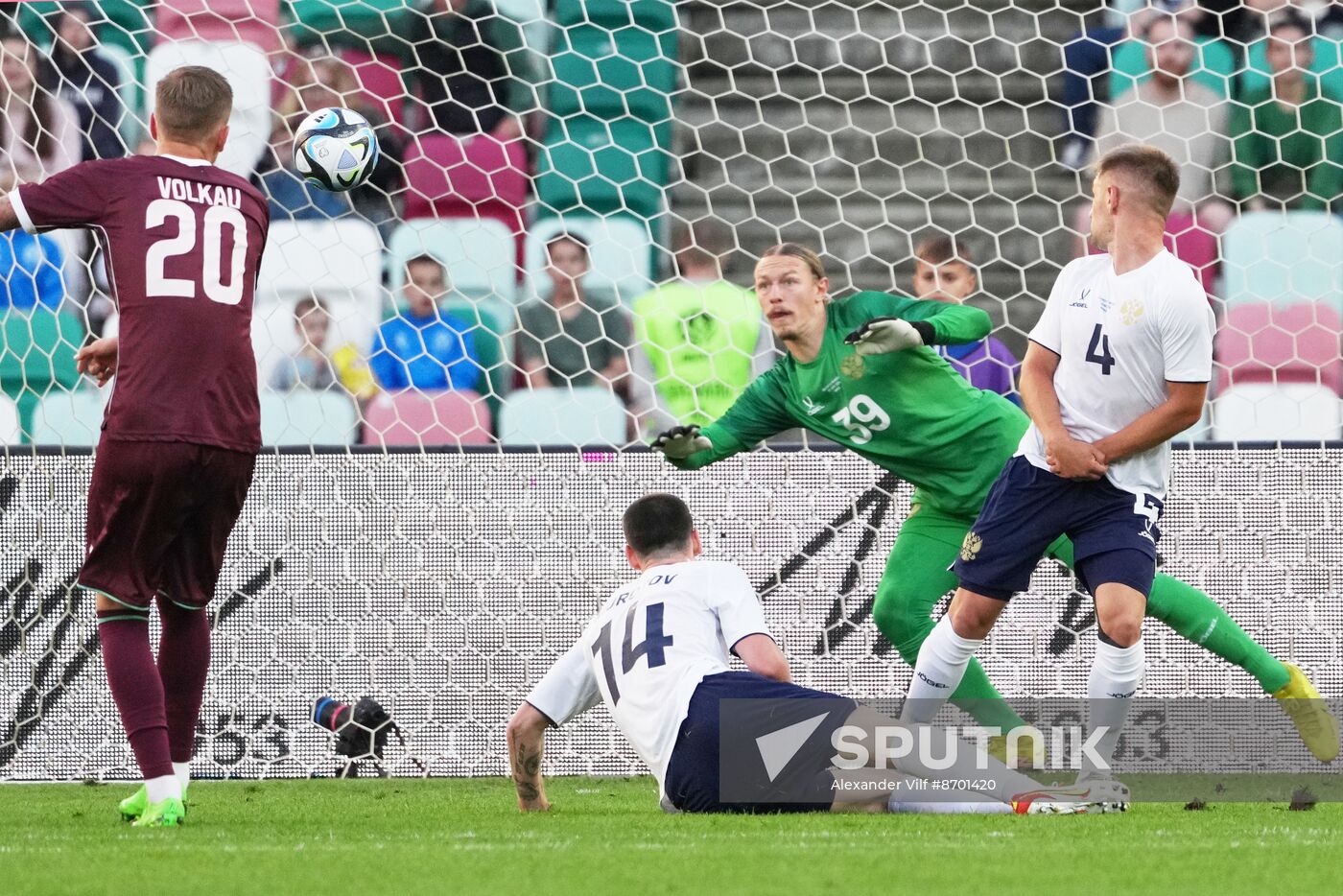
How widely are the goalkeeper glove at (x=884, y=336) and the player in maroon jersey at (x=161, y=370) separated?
157cm

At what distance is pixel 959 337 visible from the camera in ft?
15.7

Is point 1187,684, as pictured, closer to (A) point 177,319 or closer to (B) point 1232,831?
(B) point 1232,831

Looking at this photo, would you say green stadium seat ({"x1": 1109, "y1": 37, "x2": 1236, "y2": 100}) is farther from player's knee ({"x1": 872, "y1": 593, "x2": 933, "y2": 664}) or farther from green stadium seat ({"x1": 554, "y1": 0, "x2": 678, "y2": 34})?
player's knee ({"x1": 872, "y1": 593, "x2": 933, "y2": 664})

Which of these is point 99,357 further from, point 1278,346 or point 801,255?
point 1278,346

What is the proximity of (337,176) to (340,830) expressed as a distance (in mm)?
2017

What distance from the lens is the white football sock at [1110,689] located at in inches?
166

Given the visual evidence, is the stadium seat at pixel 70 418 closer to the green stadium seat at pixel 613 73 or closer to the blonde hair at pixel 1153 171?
the green stadium seat at pixel 613 73

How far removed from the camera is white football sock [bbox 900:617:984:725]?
446 centimetres

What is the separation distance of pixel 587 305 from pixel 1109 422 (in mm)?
3197

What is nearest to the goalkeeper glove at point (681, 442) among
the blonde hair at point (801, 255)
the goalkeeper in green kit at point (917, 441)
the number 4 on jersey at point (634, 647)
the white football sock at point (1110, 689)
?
the goalkeeper in green kit at point (917, 441)

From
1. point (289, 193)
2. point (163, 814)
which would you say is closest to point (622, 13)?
point (289, 193)

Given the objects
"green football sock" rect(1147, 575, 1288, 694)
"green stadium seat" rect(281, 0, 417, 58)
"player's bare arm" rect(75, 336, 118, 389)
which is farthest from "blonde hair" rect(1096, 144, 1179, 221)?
"green stadium seat" rect(281, 0, 417, 58)

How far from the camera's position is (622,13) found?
8562 mm

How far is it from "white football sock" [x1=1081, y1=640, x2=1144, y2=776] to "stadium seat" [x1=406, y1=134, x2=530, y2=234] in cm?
416
